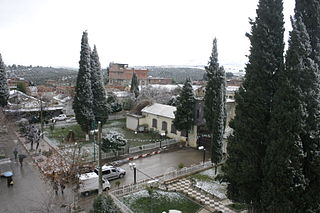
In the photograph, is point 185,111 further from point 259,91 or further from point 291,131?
point 291,131

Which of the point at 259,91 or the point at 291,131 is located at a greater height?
the point at 259,91

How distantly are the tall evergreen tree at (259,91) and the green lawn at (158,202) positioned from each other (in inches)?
160

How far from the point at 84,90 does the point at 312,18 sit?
21.3 m

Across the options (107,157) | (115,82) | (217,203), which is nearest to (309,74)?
(217,203)

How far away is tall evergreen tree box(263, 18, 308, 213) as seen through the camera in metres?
9.50

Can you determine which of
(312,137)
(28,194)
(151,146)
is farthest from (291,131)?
(151,146)

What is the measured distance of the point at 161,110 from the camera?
30953 mm

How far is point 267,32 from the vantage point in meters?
11.0

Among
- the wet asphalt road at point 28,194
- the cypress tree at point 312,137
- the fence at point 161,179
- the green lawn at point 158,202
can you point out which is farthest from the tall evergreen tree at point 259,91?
the wet asphalt road at point 28,194

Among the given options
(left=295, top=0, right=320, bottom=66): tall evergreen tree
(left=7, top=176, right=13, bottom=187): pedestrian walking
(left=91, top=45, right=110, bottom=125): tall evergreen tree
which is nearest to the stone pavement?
(left=295, top=0, right=320, bottom=66): tall evergreen tree

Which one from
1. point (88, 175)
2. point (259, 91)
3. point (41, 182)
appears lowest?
point (41, 182)

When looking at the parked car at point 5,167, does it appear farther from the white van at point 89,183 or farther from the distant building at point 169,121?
the distant building at point 169,121

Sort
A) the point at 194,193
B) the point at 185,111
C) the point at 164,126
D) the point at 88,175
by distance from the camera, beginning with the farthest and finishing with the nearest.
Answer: the point at 164,126, the point at 185,111, the point at 88,175, the point at 194,193

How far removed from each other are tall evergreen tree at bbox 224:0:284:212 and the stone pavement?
3.30 meters
